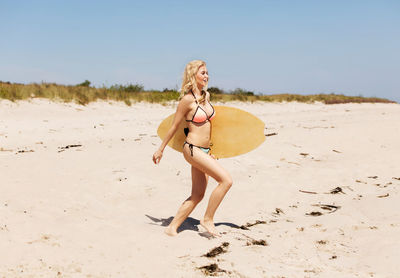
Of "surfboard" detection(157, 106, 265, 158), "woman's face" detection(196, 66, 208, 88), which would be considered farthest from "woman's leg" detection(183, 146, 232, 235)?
"woman's face" detection(196, 66, 208, 88)

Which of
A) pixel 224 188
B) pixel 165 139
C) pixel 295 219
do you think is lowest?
pixel 295 219

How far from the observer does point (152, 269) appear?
132 inches

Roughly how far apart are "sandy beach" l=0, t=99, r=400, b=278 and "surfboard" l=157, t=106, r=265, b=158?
94cm

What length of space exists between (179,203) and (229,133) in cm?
198

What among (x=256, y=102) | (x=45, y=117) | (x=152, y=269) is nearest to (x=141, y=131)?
(x=45, y=117)

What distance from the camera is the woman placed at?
4.12 metres

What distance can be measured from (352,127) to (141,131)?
266 inches

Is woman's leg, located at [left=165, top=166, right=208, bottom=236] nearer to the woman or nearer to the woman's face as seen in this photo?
the woman

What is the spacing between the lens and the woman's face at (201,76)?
421 centimetres

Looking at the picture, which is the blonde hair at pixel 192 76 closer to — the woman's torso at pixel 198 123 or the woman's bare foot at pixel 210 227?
the woman's torso at pixel 198 123

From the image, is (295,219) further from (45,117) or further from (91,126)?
(45,117)

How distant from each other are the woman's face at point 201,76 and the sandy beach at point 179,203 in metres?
1.61

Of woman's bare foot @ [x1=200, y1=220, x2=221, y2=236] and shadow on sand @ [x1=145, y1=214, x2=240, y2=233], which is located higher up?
woman's bare foot @ [x1=200, y1=220, x2=221, y2=236]

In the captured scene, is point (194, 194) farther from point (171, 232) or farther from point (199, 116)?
point (199, 116)
